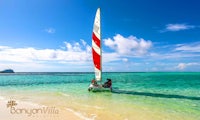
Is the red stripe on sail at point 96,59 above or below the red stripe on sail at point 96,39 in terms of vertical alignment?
below

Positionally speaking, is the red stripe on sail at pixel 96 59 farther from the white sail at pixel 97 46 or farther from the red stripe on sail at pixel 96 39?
the red stripe on sail at pixel 96 39

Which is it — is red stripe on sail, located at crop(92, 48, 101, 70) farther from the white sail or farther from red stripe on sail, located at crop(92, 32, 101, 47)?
red stripe on sail, located at crop(92, 32, 101, 47)

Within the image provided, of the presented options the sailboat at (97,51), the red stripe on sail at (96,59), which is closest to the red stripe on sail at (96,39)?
the sailboat at (97,51)

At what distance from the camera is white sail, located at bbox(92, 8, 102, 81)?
80.4ft

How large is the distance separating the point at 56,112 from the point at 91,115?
1925 mm

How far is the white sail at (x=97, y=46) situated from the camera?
2451cm

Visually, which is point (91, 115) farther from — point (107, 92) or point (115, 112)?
point (107, 92)

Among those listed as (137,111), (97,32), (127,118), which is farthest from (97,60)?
(127,118)

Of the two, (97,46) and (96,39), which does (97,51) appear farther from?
(96,39)

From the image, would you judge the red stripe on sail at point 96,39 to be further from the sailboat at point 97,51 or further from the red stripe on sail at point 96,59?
the red stripe on sail at point 96,59

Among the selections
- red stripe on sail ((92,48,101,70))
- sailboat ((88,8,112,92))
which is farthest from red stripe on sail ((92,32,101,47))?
red stripe on sail ((92,48,101,70))

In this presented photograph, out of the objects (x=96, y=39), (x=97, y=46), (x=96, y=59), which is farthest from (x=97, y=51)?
(x=96, y=39)

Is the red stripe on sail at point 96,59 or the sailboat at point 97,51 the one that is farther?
the red stripe on sail at point 96,59

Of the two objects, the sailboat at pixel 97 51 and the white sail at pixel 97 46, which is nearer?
the sailboat at pixel 97 51
